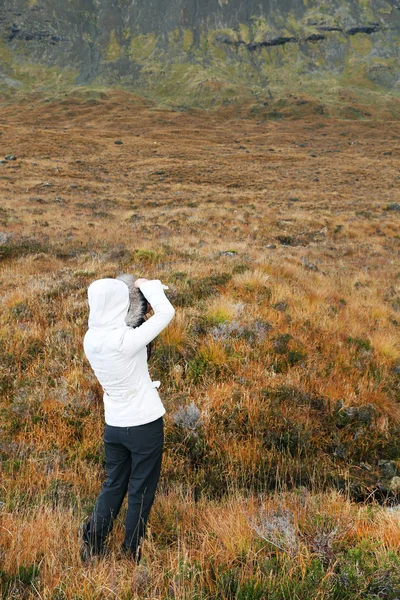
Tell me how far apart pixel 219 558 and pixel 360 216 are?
72.0ft

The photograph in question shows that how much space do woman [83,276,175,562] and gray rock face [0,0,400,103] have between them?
133738 millimetres

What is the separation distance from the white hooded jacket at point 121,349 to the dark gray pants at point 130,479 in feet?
0.32

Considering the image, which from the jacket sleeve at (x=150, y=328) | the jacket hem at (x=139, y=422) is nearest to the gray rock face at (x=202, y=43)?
the jacket sleeve at (x=150, y=328)

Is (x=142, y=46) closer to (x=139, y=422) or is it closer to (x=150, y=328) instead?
(x=150, y=328)

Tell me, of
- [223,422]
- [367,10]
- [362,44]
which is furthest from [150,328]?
[367,10]

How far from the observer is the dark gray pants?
2.55m

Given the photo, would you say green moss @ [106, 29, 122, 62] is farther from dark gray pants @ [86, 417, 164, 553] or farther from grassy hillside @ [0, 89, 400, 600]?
dark gray pants @ [86, 417, 164, 553]

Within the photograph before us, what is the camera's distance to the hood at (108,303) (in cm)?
246

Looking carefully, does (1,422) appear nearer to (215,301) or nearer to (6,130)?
(215,301)

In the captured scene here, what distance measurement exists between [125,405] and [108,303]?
2.42 ft

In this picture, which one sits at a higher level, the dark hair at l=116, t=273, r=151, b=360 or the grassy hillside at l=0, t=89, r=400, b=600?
the dark hair at l=116, t=273, r=151, b=360

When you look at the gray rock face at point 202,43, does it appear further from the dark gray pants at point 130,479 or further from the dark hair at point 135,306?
the dark gray pants at point 130,479

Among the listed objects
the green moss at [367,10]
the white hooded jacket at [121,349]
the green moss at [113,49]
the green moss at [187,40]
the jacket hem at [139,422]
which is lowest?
the jacket hem at [139,422]

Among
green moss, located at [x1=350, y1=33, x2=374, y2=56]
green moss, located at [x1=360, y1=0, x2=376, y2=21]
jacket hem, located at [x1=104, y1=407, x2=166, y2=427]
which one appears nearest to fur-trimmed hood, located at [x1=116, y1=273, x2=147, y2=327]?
jacket hem, located at [x1=104, y1=407, x2=166, y2=427]
